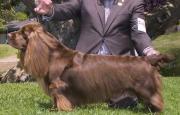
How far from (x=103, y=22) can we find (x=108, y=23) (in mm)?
71

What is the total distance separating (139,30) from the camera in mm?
7086

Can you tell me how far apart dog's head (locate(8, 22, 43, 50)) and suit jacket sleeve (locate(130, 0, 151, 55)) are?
1403 mm

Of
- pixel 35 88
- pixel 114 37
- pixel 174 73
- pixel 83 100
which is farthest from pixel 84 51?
pixel 174 73

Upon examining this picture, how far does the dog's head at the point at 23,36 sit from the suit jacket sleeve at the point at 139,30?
1.40 metres

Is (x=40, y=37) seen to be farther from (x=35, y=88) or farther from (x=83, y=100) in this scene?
(x=35, y=88)

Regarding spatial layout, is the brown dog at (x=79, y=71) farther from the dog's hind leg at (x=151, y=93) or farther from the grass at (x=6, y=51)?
the grass at (x=6, y=51)

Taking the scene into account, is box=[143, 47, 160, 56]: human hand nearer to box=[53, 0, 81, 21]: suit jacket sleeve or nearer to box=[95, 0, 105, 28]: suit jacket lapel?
box=[95, 0, 105, 28]: suit jacket lapel

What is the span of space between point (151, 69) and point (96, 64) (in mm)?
692

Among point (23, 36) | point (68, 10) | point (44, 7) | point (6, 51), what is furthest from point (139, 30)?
point (6, 51)

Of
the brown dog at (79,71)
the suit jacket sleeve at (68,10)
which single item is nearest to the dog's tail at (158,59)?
the brown dog at (79,71)

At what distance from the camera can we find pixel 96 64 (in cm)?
653

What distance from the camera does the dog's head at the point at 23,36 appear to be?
6453 millimetres

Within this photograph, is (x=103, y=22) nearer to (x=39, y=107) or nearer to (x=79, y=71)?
(x=79, y=71)

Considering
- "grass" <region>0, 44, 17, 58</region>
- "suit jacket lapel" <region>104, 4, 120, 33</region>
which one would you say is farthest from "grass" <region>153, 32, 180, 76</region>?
"grass" <region>0, 44, 17, 58</region>
